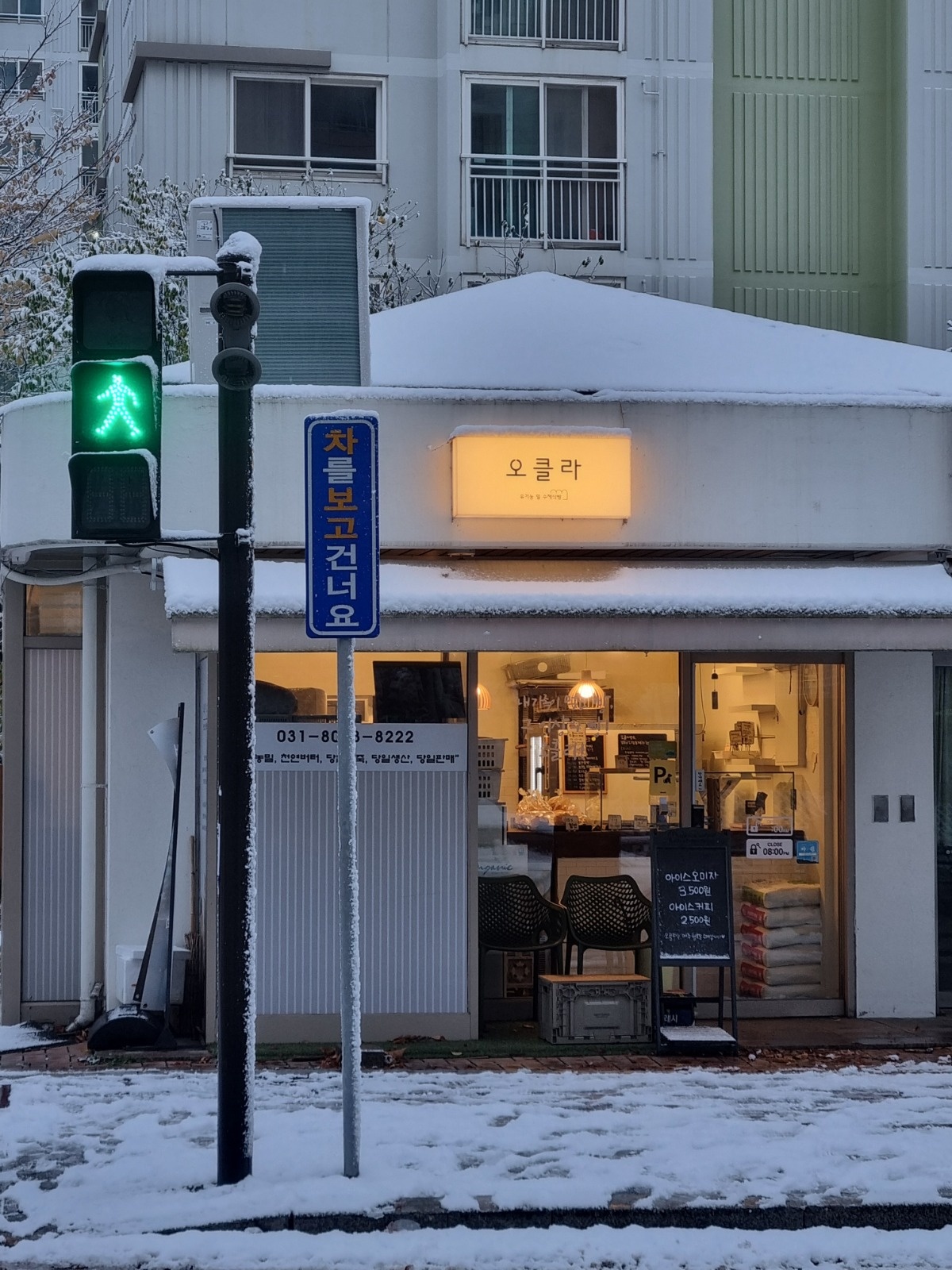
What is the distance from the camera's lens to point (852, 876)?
10.9 meters

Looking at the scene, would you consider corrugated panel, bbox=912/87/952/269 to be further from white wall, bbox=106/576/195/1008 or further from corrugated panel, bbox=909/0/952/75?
white wall, bbox=106/576/195/1008

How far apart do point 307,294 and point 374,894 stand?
3892 millimetres

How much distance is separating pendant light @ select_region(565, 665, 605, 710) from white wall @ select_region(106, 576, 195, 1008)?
8.48 ft

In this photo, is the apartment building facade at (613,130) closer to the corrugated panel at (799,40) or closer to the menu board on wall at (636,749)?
the corrugated panel at (799,40)

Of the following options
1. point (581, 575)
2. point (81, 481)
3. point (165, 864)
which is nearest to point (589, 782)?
point (581, 575)

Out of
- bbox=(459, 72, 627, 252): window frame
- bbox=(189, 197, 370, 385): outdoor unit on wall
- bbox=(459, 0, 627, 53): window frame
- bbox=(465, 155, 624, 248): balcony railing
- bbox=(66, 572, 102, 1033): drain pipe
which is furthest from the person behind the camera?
bbox=(459, 0, 627, 53): window frame

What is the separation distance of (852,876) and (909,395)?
10.9 feet

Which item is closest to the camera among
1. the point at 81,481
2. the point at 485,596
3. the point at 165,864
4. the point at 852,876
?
the point at 81,481

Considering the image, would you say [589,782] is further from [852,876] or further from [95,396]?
[95,396]

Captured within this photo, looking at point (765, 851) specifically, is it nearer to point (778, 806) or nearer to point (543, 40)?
point (778, 806)

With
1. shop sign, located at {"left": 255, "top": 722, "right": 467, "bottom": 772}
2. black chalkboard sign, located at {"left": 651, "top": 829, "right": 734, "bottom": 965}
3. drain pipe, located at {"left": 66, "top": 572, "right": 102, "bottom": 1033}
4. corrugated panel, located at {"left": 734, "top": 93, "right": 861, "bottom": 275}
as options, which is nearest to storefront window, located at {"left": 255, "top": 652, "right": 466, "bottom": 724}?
shop sign, located at {"left": 255, "top": 722, "right": 467, "bottom": 772}

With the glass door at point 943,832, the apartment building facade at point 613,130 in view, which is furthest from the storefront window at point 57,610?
the apartment building facade at point 613,130

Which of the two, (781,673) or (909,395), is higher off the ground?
(909,395)

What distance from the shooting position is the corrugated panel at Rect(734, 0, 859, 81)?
20.4 metres
